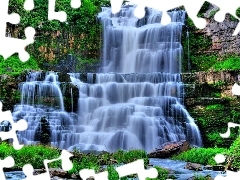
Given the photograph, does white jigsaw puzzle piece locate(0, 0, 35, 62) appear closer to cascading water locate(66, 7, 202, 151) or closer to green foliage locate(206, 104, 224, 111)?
cascading water locate(66, 7, 202, 151)

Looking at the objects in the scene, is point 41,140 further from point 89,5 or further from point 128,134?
point 89,5

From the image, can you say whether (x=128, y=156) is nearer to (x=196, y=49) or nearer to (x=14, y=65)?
(x=14, y=65)

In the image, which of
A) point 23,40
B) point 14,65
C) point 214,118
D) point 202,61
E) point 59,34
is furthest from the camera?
point 59,34

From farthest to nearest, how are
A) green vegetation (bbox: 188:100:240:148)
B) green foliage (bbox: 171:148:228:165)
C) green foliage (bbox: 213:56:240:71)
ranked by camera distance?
green foliage (bbox: 213:56:240:71) < green vegetation (bbox: 188:100:240:148) < green foliage (bbox: 171:148:228:165)

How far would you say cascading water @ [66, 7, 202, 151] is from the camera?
16156 mm

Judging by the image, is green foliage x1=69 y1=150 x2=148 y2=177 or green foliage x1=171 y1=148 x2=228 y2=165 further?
green foliage x1=171 y1=148 x2=228 y2=165

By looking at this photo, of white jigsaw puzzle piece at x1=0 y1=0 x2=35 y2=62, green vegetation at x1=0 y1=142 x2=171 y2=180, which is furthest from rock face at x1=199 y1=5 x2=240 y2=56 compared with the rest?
white jigsaw puzzle piece at x1=0 y1=0 x2=35 y2=62

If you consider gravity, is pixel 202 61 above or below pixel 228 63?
above

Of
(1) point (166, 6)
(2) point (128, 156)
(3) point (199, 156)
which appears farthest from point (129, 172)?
(3) point (199, 156)

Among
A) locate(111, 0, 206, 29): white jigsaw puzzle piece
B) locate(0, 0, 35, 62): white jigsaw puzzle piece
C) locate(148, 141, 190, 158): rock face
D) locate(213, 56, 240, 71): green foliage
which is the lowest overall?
locate(148, 141, 190, 158): rock face

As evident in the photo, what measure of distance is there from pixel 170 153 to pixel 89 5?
14.4 m

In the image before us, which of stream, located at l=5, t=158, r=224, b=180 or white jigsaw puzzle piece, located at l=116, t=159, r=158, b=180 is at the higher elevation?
white jigsaw puzzle piece, located at l=116, t=159, r=158, b=180

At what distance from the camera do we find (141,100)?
17500 mm

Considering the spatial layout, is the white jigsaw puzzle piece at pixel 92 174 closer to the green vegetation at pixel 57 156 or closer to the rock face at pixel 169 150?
the green vegetation at pixel 57 156
